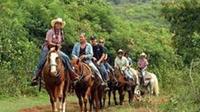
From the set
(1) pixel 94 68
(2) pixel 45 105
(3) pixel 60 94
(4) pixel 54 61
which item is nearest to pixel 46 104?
(2) pixel 45 105

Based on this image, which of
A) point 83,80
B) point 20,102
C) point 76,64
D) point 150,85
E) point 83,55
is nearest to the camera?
point 76,64

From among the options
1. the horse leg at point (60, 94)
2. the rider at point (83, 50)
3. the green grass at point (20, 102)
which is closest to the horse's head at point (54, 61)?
the horse leg at point (60, 94)

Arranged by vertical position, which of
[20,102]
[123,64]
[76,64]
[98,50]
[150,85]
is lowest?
[20,102]

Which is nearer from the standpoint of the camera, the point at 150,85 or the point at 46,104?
the point at 46,104

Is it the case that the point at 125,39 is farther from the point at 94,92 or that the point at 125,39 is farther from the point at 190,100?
the point at 190,100

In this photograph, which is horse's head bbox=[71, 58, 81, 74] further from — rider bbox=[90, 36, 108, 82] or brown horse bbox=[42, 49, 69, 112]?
rider bbox=[90, 36, 108, 82]

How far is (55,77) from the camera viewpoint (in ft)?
46.7

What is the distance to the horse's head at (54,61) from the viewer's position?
14.1m

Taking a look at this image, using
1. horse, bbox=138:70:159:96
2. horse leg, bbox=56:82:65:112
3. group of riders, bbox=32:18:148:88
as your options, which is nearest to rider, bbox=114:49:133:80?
group of riders, bbox=32:18:148:88

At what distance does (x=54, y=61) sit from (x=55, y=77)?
41 cm

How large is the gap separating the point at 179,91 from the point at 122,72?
772 cm

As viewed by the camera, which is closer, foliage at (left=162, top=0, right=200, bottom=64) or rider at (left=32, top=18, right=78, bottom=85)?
rider at (left=32, top=18, right=78, bottom=85)

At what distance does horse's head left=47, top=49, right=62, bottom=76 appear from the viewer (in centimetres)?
1407

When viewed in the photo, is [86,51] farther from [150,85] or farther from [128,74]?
[150,85]
